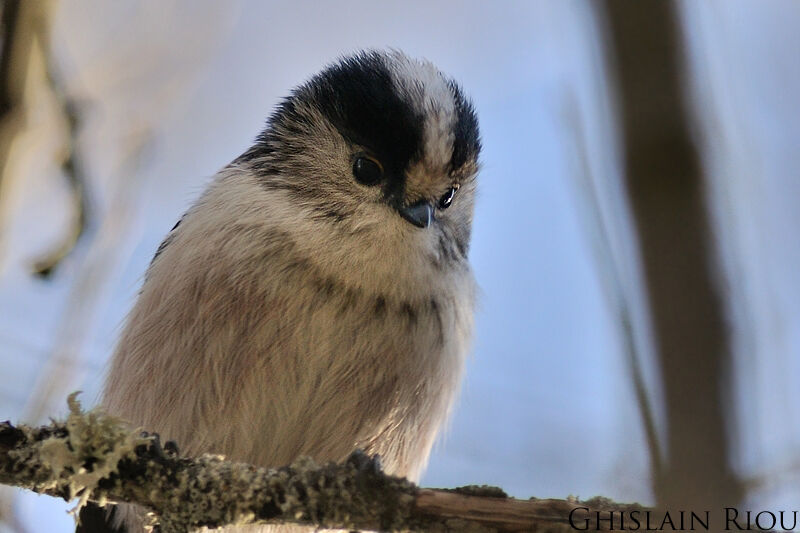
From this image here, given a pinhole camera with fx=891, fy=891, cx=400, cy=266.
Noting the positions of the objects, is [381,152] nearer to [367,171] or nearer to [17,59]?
[367,171]

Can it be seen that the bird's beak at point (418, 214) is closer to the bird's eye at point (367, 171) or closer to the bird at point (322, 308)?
the bird at point (322, 308)

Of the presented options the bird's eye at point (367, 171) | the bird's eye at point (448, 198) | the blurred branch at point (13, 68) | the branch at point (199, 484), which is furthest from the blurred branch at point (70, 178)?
the bird's eye at point (448, 198)

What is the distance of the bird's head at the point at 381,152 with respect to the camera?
2.91m

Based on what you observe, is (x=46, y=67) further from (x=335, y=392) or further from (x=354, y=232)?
(x=335, y=392)

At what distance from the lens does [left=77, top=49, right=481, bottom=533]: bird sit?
2.73m

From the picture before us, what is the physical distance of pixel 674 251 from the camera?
949 mm

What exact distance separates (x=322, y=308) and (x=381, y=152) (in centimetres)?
57

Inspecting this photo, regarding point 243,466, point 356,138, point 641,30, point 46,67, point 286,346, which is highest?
point 356,138

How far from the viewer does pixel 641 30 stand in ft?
3.53

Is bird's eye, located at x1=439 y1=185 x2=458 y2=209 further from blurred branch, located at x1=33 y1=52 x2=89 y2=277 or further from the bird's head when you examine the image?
blurred branch, located at x1=33 y1=52 x2=89 y2=277

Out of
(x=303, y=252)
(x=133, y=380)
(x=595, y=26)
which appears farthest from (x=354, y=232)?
(x=595, y=26)

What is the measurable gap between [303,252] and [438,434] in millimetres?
795

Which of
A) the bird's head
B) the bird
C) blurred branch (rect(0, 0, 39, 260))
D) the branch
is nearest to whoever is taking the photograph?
the branch

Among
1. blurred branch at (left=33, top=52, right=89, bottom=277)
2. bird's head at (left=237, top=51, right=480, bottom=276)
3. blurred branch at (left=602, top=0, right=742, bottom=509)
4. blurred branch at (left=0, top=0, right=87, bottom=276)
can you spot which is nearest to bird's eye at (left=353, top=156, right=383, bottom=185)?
bird's head at (left=237, top=51, right=480, bottom=276)
